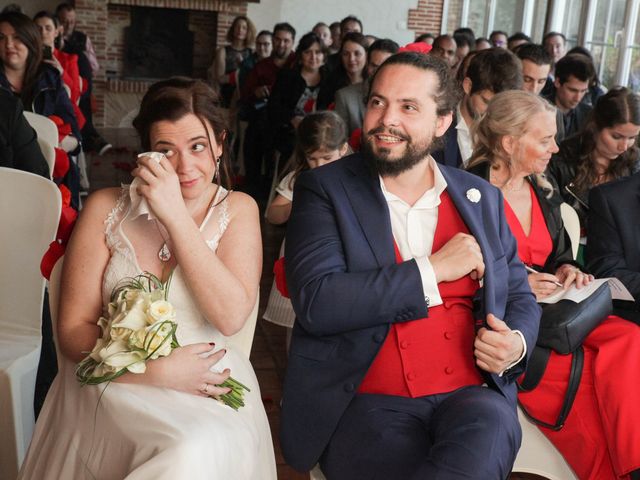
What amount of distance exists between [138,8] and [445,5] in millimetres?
5016

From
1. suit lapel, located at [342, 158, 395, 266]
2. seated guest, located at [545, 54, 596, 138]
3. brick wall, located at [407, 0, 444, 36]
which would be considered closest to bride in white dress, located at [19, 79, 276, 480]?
suit lapel, located at [342, 158, 395, 266]

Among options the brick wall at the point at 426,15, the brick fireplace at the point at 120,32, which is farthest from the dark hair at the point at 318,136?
the brick wall at the point at 426,15

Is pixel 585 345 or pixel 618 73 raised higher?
pixel 618 73

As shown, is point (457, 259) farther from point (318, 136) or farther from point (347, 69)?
point (347, 69)

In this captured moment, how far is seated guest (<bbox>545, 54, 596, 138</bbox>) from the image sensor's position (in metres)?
5.71

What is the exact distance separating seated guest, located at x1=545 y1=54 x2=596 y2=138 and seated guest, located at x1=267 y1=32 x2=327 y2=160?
2.23m

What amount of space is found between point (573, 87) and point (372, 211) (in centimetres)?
383

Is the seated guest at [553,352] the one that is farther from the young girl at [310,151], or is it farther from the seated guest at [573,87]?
the seated guest at [573,87]

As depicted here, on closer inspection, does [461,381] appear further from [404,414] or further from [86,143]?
[86,143]

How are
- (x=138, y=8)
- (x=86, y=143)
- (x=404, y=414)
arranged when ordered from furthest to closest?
(x=138, y=8)
(x=86, y=143)
(x=404, y=414)

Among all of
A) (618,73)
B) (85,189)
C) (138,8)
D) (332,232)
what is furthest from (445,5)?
(332,232)

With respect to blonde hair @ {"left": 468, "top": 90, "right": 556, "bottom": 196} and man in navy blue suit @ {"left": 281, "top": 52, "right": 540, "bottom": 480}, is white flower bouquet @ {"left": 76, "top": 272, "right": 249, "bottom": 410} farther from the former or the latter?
blonde hair @ {"left": 468, "top": 90, "right": 556, "bottom": 196}

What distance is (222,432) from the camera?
2.05 meters

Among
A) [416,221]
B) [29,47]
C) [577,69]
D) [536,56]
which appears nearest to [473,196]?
[416,221]
